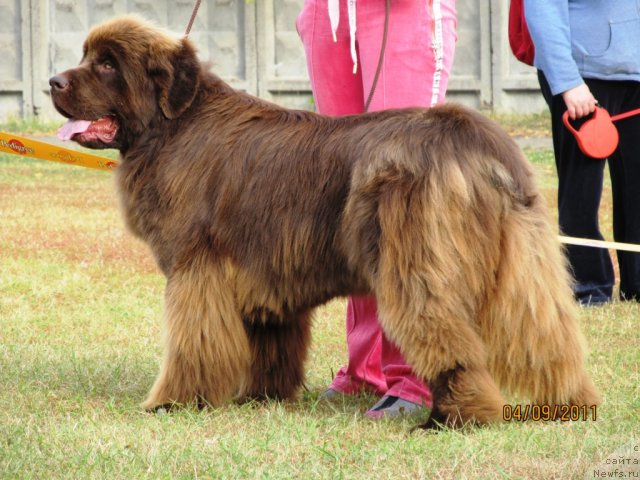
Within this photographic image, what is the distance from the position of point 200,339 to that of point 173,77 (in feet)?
3.54

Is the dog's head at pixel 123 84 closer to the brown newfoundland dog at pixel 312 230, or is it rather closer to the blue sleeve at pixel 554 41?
the brown newfoundland dog at pixel 312 230

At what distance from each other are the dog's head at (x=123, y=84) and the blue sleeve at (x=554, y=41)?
277 cm

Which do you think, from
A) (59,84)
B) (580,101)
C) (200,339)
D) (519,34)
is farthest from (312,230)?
(519,34)

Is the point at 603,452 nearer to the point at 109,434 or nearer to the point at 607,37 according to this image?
the point at 109,434

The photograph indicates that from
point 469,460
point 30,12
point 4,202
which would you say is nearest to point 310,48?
point 469,460

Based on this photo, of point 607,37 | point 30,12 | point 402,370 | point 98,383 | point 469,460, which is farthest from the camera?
point 30,12

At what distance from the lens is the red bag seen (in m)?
7.11

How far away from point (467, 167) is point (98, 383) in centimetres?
214

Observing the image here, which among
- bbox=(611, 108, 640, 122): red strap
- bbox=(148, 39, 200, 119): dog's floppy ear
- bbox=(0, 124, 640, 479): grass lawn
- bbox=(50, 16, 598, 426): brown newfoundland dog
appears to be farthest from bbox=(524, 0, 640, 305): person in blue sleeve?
bbox=(148, 39, 200, 119): dog's floppy ear

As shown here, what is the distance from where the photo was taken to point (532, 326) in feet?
12.6

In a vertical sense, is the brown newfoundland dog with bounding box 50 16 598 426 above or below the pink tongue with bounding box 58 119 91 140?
below

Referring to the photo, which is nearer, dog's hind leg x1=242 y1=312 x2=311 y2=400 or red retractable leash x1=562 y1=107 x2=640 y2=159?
dog's hind leg x1=242 y1=312 x2=311 y2=400

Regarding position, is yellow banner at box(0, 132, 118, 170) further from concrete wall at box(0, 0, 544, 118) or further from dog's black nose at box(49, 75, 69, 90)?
concrete wall at box(0, 0, 544, 118)

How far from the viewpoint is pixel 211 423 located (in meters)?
4.18
